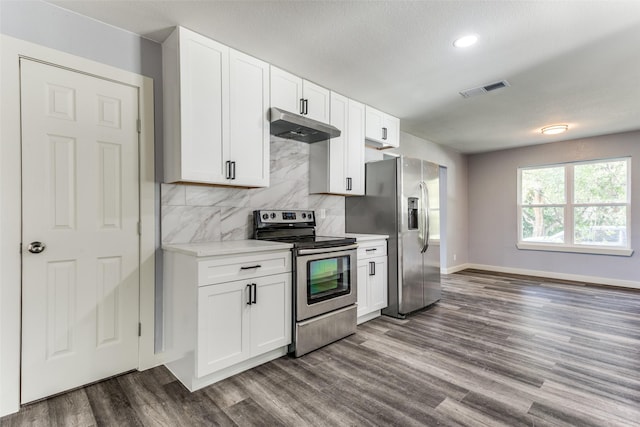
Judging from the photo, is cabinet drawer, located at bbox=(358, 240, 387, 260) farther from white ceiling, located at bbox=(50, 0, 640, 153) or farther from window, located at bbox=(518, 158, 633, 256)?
window, located at bbox=(518, 158, 633, 256)

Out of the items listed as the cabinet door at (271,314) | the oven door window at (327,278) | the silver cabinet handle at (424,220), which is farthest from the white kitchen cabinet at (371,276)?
the cabinet door at (271,314)

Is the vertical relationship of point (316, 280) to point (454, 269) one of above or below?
above

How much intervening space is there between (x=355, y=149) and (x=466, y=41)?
5.17ft

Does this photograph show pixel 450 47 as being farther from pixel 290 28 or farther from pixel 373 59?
pixel 290 28

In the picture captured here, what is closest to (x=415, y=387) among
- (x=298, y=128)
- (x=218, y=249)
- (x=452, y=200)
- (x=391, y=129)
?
(x=218, y=249)

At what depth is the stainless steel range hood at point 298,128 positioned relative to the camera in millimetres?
2746

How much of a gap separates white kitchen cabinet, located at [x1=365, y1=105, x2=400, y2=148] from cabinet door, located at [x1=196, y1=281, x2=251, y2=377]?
2590 millimetres

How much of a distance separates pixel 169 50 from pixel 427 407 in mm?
3055

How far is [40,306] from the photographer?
197 cm

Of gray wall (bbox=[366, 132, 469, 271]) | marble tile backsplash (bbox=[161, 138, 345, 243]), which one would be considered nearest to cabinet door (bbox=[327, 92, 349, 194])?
marble tile backsplash (bbox=[161, 138, 345, 243])

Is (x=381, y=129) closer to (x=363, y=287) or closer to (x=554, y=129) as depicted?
(x=363, y=287)

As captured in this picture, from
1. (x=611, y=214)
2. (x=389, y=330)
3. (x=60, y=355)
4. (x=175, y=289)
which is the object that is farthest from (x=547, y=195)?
(x=60, y=355)

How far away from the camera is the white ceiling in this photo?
205 centimetres

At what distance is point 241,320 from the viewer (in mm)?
2238
